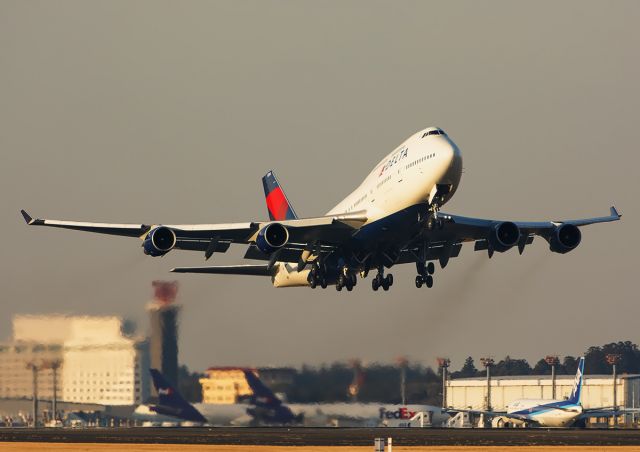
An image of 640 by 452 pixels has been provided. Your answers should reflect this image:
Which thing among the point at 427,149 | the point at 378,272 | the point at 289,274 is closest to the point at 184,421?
the point at 289,274

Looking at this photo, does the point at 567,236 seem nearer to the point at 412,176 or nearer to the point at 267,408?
the point at 412,176

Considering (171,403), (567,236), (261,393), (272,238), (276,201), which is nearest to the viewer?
(272,238)

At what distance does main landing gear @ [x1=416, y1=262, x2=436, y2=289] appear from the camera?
216 feet

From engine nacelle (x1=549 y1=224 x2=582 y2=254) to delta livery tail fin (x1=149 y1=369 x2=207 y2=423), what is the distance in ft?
79.5

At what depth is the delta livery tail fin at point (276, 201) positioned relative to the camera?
78.3m

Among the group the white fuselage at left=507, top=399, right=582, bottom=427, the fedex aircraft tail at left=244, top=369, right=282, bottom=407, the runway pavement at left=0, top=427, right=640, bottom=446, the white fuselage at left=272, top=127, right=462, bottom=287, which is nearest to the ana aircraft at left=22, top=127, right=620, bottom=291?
the white fuselage at left=272, top=127, right=462, bottom=287

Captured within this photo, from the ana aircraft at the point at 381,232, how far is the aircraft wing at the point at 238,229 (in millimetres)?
55

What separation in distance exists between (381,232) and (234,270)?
50.5 feet

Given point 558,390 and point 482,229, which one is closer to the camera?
point 482,229

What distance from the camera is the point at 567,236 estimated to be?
65.6m

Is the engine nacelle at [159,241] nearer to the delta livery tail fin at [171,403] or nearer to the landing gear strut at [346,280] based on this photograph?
the landing gear strut at [346,280]

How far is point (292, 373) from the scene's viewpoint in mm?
71312

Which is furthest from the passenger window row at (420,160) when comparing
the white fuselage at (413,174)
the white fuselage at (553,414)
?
the white fuselage at (553,414)

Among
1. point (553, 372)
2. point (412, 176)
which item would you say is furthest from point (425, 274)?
point (553, 372)
